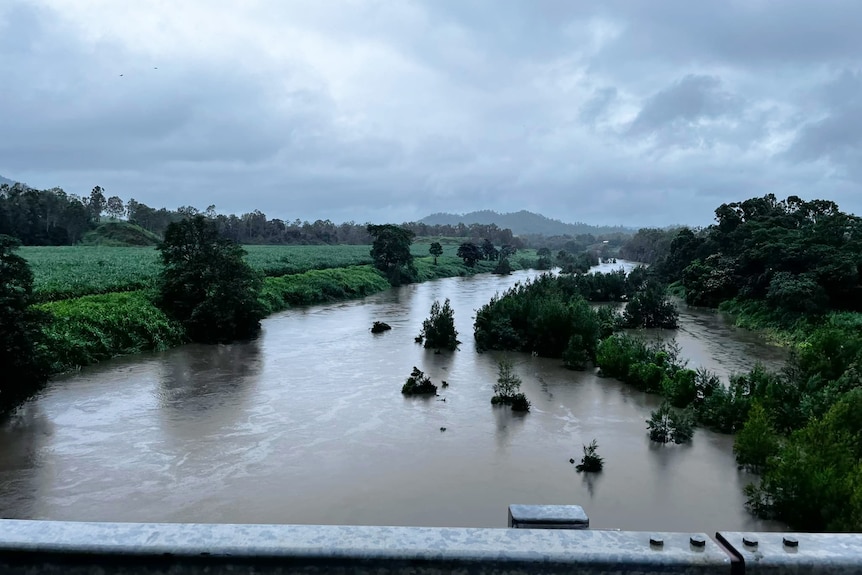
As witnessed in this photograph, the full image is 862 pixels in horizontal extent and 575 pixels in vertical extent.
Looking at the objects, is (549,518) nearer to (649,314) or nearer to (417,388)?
(417,388)

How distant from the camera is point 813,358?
46.5 ft

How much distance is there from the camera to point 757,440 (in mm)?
10305

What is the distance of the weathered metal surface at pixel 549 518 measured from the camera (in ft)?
9.26

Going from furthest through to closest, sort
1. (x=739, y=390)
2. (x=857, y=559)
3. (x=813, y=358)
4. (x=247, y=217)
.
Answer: (x=247, y=217), (x=813, y=358), (x=739, y=390), (x=857, y=559)

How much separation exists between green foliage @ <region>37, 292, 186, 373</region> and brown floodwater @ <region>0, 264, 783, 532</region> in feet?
2.56

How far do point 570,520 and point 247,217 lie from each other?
12208 cm

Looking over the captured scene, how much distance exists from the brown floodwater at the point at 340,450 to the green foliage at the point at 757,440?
1.59 feet

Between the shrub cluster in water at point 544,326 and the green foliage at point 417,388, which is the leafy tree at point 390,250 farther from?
the green foliage at point 417,388

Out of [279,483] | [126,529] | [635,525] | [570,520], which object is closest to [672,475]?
[635,525]

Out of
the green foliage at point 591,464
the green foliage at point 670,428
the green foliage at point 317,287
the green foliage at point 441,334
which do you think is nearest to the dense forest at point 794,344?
the green foliage at point 670,428

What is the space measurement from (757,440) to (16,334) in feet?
47.2

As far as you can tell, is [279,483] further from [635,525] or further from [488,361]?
[488,361]

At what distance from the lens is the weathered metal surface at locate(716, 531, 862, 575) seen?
221 cm

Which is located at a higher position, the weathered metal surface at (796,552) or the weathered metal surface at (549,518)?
the weathered metal surface at (796,552)
